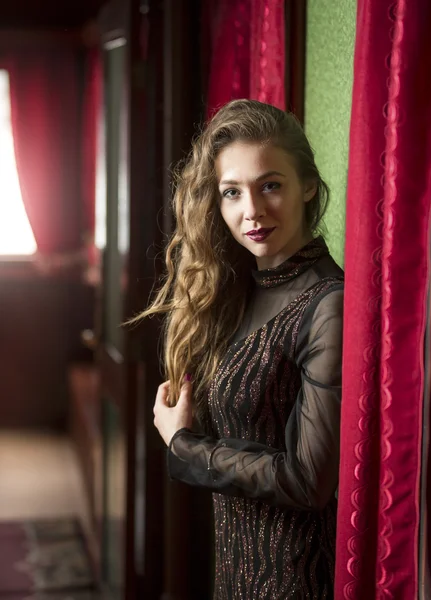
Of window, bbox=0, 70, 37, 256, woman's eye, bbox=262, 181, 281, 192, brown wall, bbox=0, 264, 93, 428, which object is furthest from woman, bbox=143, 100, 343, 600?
window, bbox=0, 70, 37, 256

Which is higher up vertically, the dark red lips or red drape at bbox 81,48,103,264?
red drape at bbox 81,48,103,264

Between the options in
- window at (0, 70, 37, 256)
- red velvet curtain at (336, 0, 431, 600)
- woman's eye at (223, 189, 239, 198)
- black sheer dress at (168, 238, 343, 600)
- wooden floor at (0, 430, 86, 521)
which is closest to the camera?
red velvet curtain at (336, 0, 431, 600)

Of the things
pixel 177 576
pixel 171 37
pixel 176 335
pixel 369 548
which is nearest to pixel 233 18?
pixel 171 37

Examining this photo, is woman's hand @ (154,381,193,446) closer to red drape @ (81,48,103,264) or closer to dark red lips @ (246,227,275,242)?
dark red lips @ (246,227,275,242)

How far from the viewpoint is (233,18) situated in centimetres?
169

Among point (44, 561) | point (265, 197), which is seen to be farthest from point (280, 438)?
point (44, 561)

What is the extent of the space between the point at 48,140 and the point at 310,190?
13.9ft

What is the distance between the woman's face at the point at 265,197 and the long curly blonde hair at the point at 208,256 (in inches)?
0.7

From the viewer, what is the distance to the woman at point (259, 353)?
118 centimetres

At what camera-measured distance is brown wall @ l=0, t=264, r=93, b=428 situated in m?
5.19

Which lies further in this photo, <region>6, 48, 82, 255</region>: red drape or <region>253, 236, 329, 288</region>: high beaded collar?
<region>6, 48, 82, 255</region>: red drape

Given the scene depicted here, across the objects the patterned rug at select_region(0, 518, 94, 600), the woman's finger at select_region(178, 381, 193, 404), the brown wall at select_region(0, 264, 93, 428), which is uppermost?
the woman's finger at select_region(178, 381, 193, 404)

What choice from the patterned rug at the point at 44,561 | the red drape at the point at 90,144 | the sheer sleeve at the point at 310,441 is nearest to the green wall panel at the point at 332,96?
the sheer sleeve at the point at 310,441

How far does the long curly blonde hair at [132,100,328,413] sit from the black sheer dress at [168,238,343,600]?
49 mm
